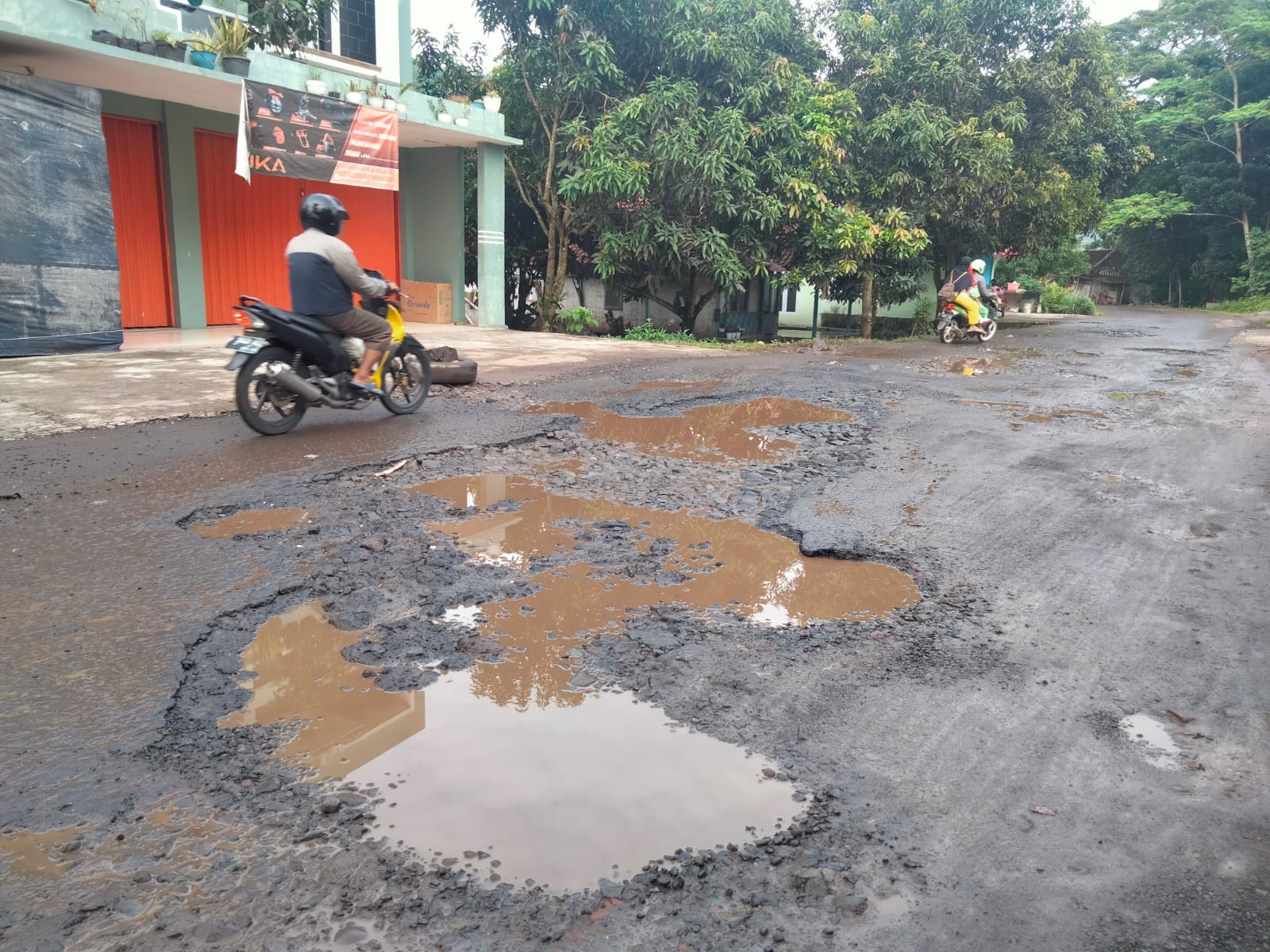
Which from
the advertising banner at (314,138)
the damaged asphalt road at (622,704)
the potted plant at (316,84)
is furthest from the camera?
the potted plant at (316,84)

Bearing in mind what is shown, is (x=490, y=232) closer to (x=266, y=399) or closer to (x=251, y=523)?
(x=266, y=399)

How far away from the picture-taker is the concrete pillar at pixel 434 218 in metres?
16.0

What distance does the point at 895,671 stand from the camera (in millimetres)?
3217

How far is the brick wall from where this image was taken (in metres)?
13.6

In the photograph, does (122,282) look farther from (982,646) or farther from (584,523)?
(982,646)

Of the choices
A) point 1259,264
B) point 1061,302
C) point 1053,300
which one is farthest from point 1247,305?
point 1053,300

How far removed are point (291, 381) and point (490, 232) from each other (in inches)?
389

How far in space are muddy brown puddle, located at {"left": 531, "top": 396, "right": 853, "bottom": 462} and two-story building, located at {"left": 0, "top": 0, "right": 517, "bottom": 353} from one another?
629cm

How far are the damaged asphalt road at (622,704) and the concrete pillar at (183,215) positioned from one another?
25.9 feet

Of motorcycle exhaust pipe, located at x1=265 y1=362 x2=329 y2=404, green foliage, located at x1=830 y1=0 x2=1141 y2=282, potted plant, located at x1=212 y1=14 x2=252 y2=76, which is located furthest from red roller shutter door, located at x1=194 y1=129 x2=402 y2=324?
green foliage, located at x1=830 y1=0 x2=1141 y2=282

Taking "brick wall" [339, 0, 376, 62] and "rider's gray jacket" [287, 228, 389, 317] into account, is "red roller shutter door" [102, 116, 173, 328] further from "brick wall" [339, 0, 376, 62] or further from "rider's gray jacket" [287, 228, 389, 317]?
"rider's gray jacket" [287, 228, 389, 317]

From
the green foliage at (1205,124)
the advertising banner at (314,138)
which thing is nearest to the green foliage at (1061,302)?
the green foliage at (1205,124)

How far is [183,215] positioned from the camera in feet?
42.4

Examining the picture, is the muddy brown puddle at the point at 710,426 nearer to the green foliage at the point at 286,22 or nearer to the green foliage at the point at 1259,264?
the green foliage at the point at 286,22
